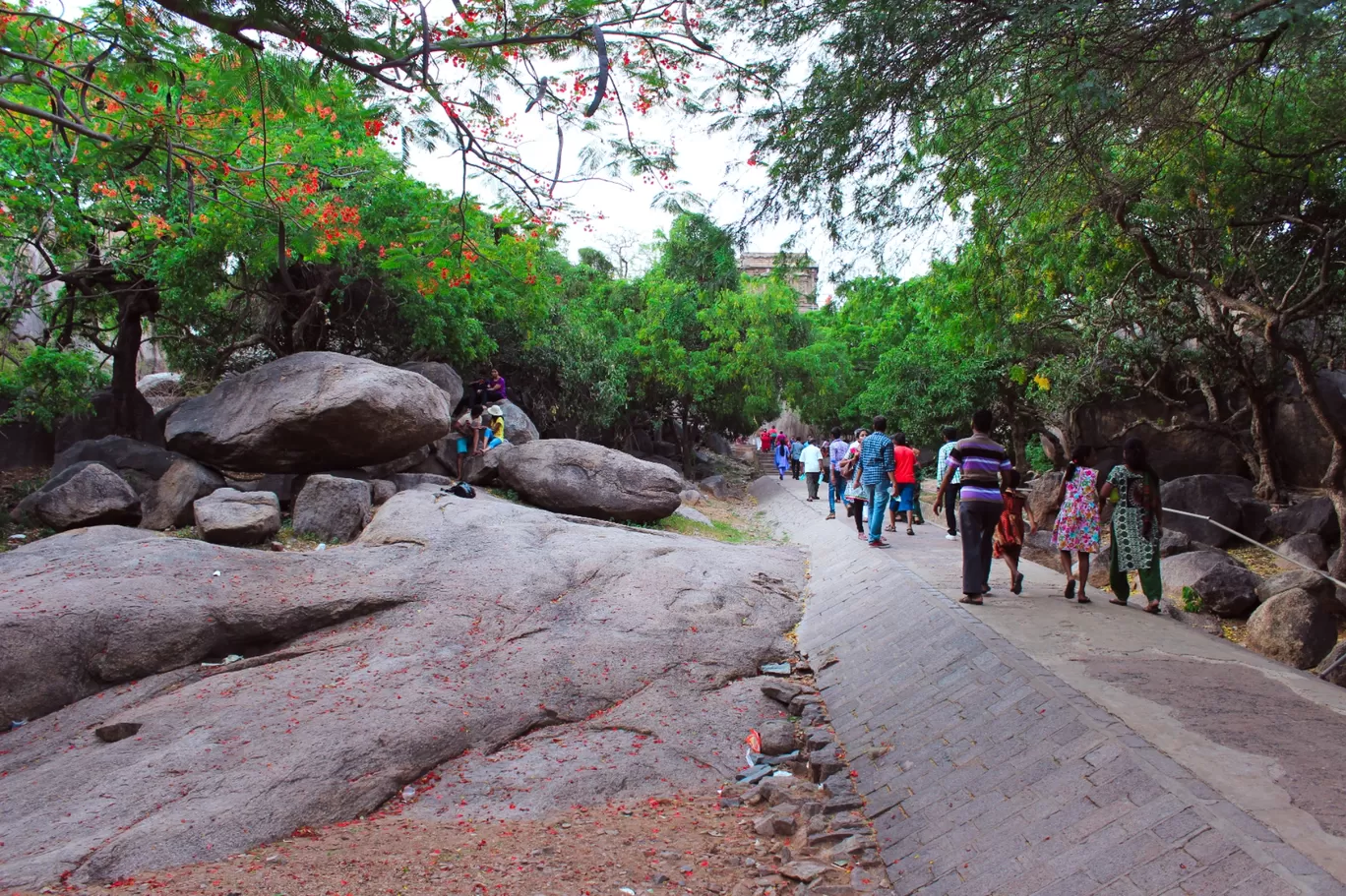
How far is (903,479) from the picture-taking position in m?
13.8

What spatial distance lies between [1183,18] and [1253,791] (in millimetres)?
5274

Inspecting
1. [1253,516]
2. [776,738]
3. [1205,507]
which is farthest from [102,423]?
[1253,516]

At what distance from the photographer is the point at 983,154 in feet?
28.2

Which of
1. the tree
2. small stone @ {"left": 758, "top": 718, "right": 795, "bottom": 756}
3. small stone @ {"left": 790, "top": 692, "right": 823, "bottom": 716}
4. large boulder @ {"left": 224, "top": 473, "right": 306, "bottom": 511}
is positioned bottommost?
small stone @ {"left": 758, "top": 718, "right": 795, "bottom": 756}

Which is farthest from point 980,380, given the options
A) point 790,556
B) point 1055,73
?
point 1055,73

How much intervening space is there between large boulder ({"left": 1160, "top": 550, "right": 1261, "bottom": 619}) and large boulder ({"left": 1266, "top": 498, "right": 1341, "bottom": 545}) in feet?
12.9

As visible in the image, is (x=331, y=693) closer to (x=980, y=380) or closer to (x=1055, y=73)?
(x=1055, y=73)

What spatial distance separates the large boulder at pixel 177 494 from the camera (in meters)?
12.0

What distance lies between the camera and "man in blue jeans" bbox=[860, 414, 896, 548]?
1196cm

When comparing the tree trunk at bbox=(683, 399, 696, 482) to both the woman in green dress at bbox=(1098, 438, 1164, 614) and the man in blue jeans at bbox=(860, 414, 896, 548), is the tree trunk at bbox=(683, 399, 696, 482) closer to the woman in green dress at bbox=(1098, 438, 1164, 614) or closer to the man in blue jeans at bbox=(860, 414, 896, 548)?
the man in blue jeans at bbox=(860, 414, 896, 548)

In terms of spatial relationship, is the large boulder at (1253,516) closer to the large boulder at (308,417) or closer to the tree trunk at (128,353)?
the large boulder at (308,417)

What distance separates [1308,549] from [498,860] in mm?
15117

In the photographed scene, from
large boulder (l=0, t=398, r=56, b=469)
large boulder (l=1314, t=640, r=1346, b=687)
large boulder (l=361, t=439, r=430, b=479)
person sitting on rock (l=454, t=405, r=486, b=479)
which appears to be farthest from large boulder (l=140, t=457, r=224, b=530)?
large boulder (l=1314, t=640, r=1346, b=687)

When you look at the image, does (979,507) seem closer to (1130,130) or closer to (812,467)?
(1130,130)
